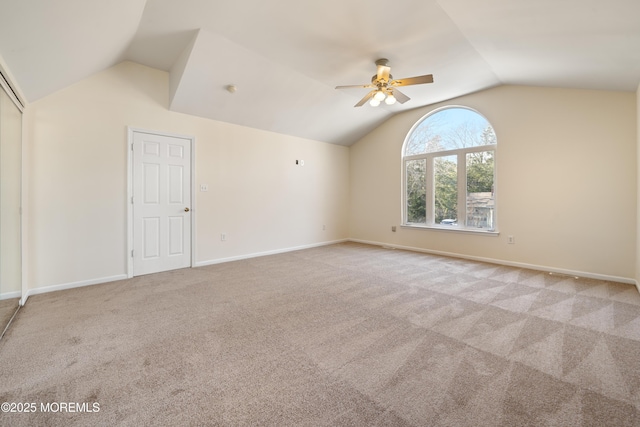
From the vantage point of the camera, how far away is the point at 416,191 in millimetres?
5676

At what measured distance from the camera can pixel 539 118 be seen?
13.3 feet

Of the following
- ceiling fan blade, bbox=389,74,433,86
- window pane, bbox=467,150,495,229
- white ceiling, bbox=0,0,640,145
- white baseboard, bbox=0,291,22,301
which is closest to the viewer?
white ceiling, bbox=0,0,640,145

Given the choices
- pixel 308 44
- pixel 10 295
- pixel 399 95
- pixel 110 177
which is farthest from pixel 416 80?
pixel 10 295

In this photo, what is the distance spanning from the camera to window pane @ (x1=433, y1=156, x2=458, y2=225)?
16.7 ft

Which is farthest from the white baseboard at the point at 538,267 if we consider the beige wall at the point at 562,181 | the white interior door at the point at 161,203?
the white interior door at the point at 161,203

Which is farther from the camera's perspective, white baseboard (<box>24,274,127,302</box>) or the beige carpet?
white baseboard (<box>24,274,127,302</box>)

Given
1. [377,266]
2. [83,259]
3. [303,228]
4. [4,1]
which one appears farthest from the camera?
[303,228]

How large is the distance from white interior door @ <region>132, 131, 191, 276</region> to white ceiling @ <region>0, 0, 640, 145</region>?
2.38ft

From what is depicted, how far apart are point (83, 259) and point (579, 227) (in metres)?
6.91

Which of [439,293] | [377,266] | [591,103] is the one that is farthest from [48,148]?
[591,103]

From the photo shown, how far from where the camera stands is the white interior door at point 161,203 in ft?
12.6

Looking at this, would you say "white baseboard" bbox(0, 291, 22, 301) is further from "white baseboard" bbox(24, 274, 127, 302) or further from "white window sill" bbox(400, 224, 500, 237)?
"white window sill" bbox(400, 224, 500, 237)

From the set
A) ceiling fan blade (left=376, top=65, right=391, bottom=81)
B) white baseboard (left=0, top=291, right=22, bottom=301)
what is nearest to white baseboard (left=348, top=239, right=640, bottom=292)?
ceiling fan blade (left=376, top=65, right=391, bottom=81)

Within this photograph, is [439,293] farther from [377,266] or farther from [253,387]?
[253,387]
